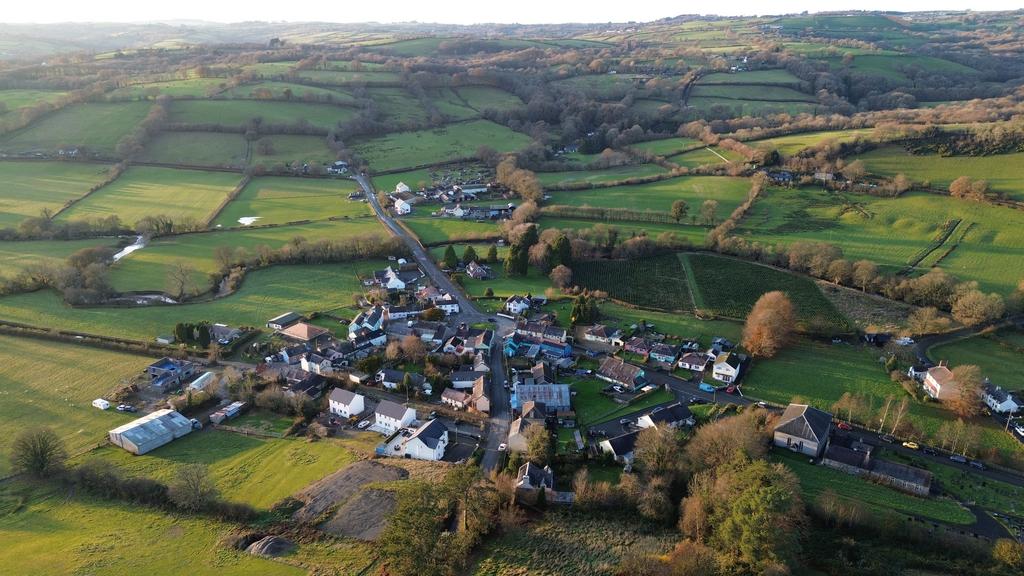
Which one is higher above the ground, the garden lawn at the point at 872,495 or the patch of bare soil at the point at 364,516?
the patch of bare soil at the point at 364,516

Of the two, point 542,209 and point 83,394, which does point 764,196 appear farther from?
point 83,394

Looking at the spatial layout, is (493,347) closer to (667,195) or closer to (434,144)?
(667,195)

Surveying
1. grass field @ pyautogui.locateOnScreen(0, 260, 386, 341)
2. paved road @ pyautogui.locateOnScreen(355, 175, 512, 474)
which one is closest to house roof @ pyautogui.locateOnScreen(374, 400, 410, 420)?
paved road @ pyautogui.locateOnScreen(355, 175, 512, 474)

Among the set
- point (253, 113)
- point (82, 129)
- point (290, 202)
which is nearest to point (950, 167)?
point (290, 202)

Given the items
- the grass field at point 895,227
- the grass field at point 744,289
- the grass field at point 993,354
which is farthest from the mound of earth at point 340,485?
the grass field at point 895,227

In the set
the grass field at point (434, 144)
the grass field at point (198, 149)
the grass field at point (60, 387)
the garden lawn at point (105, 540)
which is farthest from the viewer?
the grass field at point (434, 144)

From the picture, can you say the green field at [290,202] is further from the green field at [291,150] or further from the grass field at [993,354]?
the grass field at [993,354]
